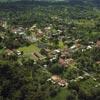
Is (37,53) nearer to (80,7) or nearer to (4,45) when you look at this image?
(4,45)

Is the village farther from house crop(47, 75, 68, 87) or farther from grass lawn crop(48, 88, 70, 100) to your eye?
grass lawn crop(48, 88, 70, 100)

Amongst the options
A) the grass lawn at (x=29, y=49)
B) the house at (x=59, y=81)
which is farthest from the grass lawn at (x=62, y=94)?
the grass lawn at (x=29, y=49)

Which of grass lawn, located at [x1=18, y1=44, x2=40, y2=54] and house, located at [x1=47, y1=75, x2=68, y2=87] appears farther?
grass lawn, located at [x1=18, y1=44, x2=40, y2=54]

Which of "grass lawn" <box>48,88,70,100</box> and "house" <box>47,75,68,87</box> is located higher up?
"house" <box>47,75,68,87</box>

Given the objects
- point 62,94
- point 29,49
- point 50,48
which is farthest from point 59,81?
point 29,49

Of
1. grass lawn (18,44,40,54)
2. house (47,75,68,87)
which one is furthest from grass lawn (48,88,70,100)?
grass lawn (18,44,40,54)

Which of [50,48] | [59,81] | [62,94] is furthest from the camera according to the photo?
[50,48]

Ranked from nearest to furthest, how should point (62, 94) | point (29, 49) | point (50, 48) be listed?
point (62, 94) → point (29, 49) → point (50, 48)

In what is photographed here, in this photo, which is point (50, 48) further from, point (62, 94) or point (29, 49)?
point (62, 94)

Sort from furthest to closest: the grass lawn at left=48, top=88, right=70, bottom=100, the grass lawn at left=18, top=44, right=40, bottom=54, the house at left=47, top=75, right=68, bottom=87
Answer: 1. the grass lawn at left=18, top=44, right=40, bottom=54
2. the house at left=47, top=75, right=68, bottom=87
3. the grass lawn at left=48, top=88, right=70, bottom=100

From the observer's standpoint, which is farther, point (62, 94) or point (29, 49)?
point (29, 49)

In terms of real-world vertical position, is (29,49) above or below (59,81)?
above
